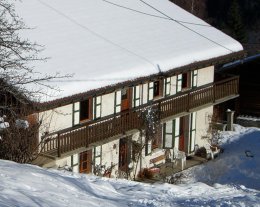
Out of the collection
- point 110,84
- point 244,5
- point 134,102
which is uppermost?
point 110,84

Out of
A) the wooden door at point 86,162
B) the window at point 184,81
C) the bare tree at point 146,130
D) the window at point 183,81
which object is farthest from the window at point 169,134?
the wooden door at point 86,162

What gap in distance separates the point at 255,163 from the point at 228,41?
511cm

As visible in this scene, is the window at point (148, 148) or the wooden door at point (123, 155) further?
the window at point (148, 148)

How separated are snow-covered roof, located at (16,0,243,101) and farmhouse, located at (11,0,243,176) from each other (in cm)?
4

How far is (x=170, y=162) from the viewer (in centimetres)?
2681

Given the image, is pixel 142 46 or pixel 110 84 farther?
pixel 142 46

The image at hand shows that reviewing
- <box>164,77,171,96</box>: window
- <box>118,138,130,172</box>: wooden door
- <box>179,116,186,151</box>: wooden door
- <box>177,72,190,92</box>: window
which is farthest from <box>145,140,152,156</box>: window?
<box>177,72,190,92</box>: window

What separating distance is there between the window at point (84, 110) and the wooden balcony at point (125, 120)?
2.02ft

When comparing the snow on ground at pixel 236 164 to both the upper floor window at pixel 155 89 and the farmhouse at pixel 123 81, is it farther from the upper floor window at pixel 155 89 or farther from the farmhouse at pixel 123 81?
the upper floor window at pixel 155 89

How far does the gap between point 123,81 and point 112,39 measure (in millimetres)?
3091

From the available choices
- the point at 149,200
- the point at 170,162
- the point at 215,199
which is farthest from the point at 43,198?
the point at 170,162

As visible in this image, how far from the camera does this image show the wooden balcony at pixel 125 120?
20.4 meters

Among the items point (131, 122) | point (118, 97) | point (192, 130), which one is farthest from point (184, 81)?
point (131, 122)

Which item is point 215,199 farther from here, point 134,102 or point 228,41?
point 228,41
